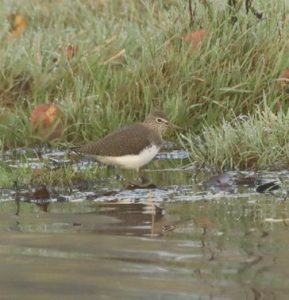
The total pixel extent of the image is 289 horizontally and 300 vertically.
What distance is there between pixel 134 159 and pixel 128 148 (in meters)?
0.10

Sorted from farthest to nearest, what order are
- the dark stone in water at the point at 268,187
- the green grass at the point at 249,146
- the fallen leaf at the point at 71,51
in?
the fallen leaf at the point at 71,51 → the green grass at the point at 249,146 → the dark stone in water at the point at 268,187

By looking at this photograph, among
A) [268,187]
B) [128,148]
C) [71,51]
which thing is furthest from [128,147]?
[71,51]

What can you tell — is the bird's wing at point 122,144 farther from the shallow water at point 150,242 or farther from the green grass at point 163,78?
the green grass at point 163,78

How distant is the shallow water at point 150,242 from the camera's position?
229 inches

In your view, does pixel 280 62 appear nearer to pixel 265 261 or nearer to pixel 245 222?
pixel 245 222

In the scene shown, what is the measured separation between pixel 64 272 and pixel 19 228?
1415 mm

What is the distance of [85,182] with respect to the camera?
935cm

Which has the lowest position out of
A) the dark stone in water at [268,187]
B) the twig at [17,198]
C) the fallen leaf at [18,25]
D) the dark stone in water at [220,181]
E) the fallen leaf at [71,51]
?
the fallen leaf at [18,25]

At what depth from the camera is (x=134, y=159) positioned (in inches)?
384

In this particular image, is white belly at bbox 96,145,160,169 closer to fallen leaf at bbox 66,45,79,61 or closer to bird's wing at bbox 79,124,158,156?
bird's wing at bbox 79,124,158,156

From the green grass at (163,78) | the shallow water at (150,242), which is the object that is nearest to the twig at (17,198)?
the shallow water at (150,242)

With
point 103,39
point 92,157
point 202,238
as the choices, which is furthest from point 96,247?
point 103,39

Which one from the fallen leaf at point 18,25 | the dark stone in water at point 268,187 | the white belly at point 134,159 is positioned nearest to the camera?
the dark stone in water at point 268,187

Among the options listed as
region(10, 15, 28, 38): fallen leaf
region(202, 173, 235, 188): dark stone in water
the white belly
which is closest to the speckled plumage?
the white belly
